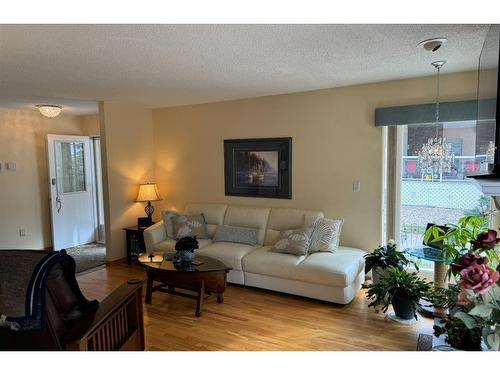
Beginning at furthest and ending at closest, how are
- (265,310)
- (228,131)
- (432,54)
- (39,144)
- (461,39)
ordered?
(39,144)
(228,131)
(265,310)
(432,54)
(461,39)

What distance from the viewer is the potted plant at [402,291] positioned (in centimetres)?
299

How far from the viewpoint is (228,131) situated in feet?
16.1

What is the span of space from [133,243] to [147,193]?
754 mm

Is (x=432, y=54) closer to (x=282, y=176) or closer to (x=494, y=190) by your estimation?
(x=494, y=190)

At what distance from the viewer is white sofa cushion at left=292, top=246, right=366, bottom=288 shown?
11.0 feet

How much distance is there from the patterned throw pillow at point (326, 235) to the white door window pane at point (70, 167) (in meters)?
4.23

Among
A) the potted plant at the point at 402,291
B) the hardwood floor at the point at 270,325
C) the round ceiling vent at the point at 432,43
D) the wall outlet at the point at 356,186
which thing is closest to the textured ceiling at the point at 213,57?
the round ceiling vent at the point at 432,43

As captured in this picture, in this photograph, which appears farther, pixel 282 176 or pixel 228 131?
pixel 228 131

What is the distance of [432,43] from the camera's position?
7.88 ft

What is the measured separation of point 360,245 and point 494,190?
8.49 feet

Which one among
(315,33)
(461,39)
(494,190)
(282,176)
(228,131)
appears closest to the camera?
(494,190)

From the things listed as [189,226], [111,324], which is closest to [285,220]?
[189,226]
